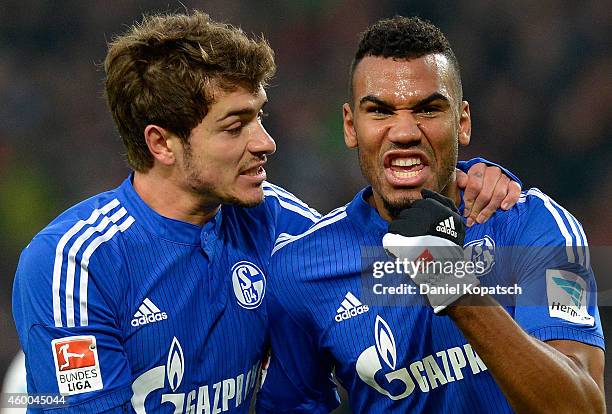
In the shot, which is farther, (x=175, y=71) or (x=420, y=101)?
(x=175, y=71)

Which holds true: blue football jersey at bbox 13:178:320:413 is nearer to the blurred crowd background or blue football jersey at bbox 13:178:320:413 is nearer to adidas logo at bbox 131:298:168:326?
adidas logo at bbox 131:298:168:326

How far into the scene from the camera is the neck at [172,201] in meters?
3.34

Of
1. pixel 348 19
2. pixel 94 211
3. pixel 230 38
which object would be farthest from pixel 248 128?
pixel 348 19

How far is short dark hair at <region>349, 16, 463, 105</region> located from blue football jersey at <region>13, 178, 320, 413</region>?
837 mm

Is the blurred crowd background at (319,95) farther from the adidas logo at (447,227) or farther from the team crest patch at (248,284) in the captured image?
the adidas logo at (447,227)

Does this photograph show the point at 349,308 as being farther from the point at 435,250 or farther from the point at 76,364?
the point at 76,364

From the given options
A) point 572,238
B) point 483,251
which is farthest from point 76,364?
point 572,238

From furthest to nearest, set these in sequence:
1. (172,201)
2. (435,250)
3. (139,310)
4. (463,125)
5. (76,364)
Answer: (172,201), (463,125), (139,310), (76,364), (435,250)

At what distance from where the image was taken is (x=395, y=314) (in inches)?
120

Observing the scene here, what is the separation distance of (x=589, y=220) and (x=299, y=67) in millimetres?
2712

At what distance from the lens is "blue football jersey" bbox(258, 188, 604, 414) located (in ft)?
9.45

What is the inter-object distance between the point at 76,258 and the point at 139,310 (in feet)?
0.88

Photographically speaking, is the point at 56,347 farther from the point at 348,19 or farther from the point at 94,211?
the point at 348,19

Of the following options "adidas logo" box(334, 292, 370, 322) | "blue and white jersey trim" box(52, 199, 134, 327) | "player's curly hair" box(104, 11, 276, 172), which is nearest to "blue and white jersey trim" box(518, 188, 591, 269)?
"adidas logo" box(334, 292, 370, 322)
